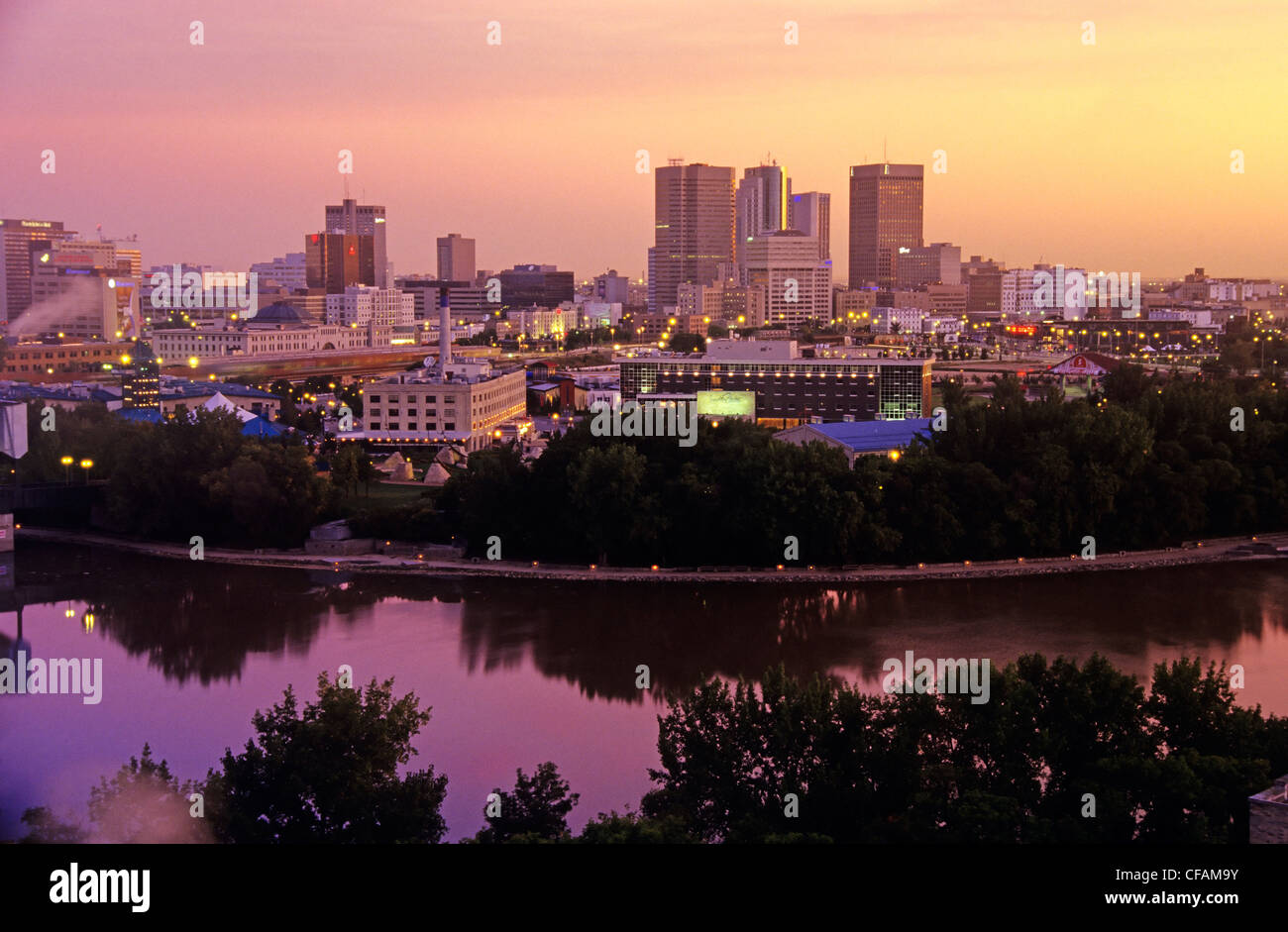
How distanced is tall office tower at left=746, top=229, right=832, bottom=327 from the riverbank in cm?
2763

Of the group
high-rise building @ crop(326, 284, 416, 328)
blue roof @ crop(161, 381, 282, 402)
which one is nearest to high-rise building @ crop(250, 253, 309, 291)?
high-rise building @ crop(326, 284, 416, 328)

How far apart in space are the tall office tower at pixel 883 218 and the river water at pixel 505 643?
4161 cm

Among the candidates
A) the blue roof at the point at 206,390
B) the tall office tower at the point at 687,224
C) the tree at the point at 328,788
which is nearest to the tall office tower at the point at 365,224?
the tall office tower at the point at 687,224

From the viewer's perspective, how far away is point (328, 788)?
3.71 meters

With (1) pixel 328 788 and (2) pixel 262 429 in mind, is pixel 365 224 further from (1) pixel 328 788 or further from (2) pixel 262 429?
(1) pixel 328 788

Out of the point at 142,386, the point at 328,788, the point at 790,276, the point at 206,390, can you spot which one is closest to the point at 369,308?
the point at 790,276

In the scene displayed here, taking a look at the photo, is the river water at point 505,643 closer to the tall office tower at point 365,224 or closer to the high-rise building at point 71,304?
the high-rise building at point 71,304

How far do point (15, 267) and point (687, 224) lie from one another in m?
22.2

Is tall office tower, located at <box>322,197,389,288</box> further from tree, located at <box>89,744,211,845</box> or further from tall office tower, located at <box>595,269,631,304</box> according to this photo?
tree, located at <box>89,744,211,845</box>

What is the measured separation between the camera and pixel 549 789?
12.3ft

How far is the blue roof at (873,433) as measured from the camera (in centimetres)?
1101

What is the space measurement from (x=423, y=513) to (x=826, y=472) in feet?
9.25
